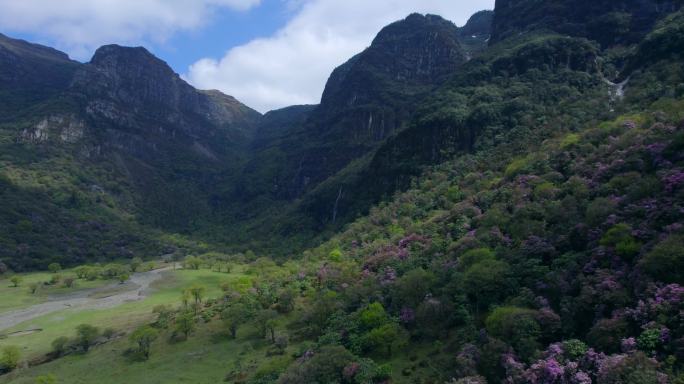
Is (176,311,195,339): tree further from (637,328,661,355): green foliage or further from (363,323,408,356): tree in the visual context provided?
(637,328,661,355): green foliage

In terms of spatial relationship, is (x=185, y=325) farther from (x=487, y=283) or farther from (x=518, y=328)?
(x=518, y=328)

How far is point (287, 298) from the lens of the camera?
9331cm

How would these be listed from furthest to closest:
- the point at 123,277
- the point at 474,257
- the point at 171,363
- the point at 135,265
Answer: the point at 135,265 < the point at 123,277 < the point at 171,363 < the point at 474,257

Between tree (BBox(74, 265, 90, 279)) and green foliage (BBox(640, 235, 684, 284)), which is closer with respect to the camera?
green foliage (BBox(640, 235, 684, 284))

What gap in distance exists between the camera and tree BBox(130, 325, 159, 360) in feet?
272

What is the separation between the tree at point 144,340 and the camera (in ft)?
272

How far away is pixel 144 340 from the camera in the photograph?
83.7 meters

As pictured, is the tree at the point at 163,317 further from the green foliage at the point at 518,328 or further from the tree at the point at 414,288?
the green foliage at the point at 518,328

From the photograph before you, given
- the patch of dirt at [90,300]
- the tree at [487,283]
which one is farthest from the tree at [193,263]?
the tree at [487,283]

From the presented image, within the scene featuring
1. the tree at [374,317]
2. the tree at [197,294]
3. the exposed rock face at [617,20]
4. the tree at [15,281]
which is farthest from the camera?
the exposed rock face at [617,20]

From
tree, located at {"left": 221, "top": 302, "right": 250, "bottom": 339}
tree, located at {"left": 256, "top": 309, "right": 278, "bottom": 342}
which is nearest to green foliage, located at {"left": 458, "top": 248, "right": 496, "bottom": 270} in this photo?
tree, located at {"left": 256, "top": 309, "right": 278, "bottom": 342}

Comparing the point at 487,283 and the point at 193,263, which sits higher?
the point at 487,283

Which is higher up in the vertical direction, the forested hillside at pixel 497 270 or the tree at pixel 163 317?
the forested hillside at pixel 497 270

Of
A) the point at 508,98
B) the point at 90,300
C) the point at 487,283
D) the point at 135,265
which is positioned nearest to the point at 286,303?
the point at 487,283
